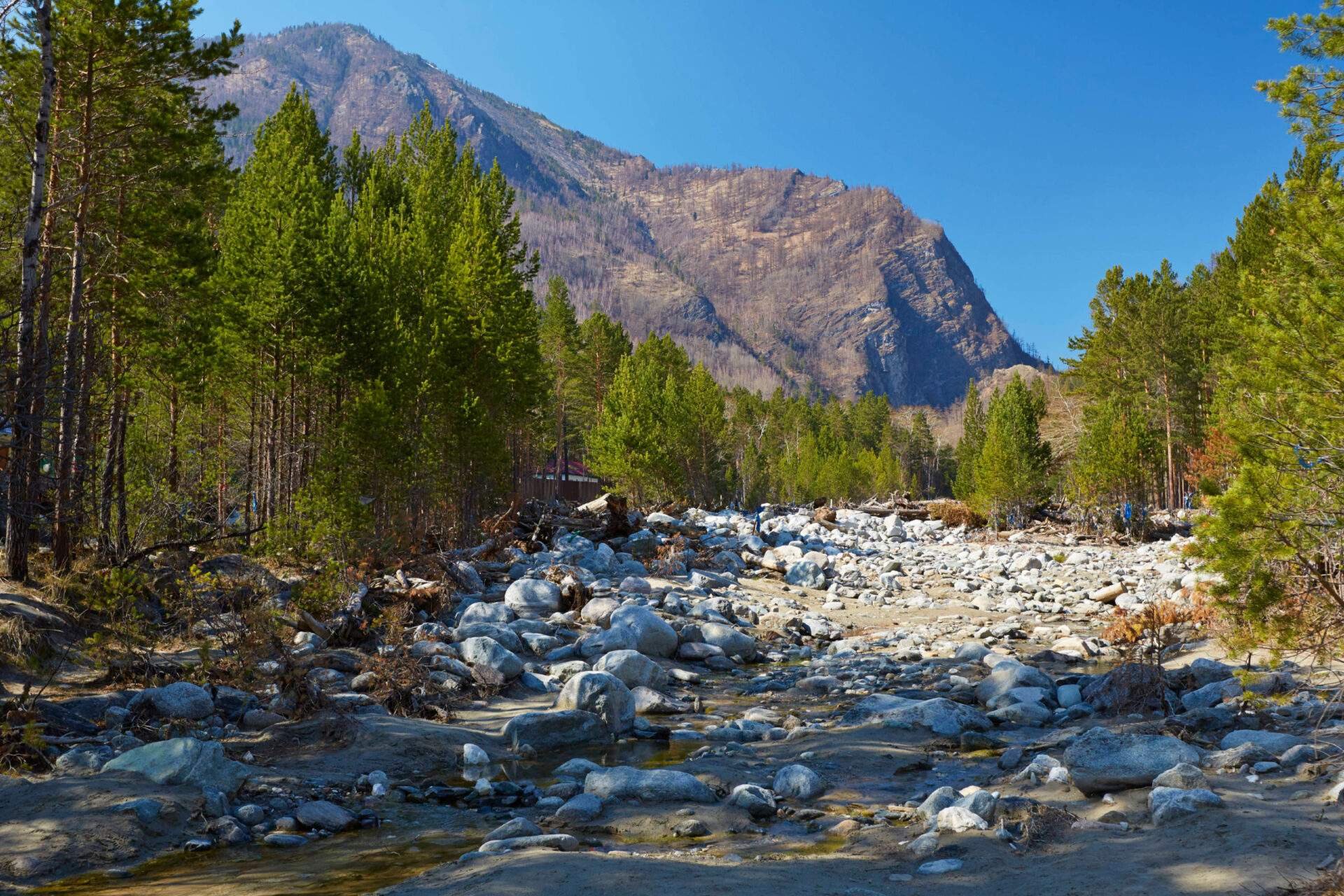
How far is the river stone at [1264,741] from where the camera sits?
6859 mm

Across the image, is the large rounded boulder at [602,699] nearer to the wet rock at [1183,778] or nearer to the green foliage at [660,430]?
the wet rock at [1183,778]

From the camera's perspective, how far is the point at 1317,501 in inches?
273

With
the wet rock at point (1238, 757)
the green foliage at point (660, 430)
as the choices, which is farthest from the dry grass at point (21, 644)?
the green foliage at point (660, 430)

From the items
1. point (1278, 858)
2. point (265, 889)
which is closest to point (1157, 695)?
point (1278, 858)

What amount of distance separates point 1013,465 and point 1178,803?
1464 inches

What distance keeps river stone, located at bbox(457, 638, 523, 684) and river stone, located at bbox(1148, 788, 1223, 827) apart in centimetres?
759

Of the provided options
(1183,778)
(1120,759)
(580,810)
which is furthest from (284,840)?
(1183,778)

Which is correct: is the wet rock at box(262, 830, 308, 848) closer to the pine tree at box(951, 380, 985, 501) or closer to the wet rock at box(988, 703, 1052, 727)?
the wet rock at box(988, 703, 1052, 727)

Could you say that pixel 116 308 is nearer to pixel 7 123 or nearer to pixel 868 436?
pixel 7 123

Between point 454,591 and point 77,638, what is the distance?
21.9ft

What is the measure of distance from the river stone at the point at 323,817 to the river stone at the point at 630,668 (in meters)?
4.95

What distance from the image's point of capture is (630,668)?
451 inches

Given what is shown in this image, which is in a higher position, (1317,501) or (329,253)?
(329,253)

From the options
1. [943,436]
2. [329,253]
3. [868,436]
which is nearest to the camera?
[329,253]
